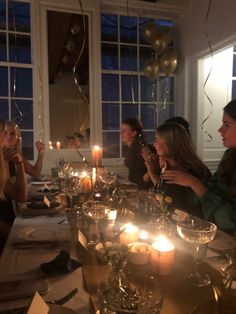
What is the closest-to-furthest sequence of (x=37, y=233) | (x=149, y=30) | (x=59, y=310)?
(x=59, y=310)
(x=37, y=233)
(x=149, y=30)

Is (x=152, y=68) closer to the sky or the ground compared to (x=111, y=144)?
closer to the sky

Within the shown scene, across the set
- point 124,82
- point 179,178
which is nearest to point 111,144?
point 124,82

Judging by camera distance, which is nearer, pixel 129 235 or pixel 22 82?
pixel 129 235

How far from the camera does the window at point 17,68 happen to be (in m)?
3.93

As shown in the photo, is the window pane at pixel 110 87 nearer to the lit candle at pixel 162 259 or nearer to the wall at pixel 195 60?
the wall at pixel 195 60

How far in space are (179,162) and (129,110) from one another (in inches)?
96.9

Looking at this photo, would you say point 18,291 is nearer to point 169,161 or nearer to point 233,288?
point 233,288

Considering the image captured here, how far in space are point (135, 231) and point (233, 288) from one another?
0.35m

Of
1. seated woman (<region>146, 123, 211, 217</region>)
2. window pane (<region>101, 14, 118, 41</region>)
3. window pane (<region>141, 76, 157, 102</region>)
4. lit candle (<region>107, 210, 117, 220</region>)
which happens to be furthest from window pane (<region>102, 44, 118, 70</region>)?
lit candle (<region>107, 210, 117, 220</region>)

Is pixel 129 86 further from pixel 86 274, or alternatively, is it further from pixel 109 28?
pixel 86 274

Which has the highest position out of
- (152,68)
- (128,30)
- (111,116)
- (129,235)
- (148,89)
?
(128,30)

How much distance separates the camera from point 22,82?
4.05m

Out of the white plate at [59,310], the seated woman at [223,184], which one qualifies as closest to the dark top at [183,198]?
the seated woman at [223,184]

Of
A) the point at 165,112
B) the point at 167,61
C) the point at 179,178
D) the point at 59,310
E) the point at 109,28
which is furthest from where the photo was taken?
the point at 165,112
